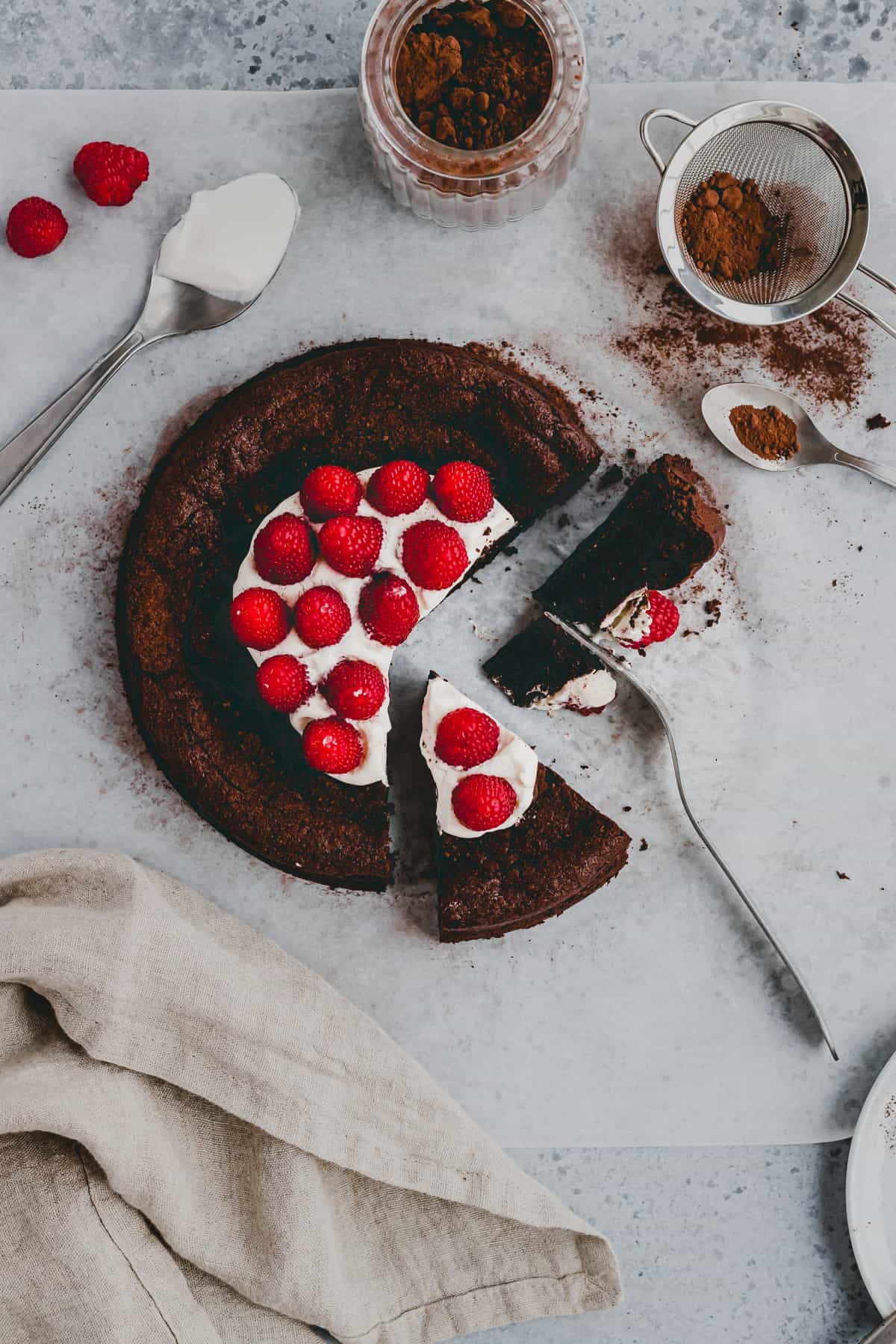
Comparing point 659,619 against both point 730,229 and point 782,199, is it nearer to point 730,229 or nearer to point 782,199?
point 730,229

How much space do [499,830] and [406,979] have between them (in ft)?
2.10

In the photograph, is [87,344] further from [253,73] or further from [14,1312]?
[14,1312]

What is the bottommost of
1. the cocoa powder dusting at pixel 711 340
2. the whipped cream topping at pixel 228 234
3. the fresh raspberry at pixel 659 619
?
the fresh raspberry at pixel 659 619

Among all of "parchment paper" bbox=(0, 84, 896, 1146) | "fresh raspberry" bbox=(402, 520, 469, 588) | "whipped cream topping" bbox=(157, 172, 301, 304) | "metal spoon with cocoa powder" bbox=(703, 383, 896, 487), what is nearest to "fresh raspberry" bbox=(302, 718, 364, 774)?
"parchment paper" bbox=(0, 84, 896, 1146)

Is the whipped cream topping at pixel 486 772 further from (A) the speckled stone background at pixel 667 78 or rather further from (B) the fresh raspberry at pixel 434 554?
(A) the speckled stone background at pixel 667 78

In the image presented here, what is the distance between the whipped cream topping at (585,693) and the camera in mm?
3098

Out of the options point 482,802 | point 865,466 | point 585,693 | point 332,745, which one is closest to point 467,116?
point 865,466

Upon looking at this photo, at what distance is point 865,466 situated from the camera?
3053mm

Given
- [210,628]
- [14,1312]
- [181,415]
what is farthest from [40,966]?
[181,415]

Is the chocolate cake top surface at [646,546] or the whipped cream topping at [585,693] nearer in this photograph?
the chocolate cake top surface at [646,546]

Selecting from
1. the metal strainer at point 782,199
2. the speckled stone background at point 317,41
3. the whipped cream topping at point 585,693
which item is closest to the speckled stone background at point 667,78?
the speckled stone background at point 317,41

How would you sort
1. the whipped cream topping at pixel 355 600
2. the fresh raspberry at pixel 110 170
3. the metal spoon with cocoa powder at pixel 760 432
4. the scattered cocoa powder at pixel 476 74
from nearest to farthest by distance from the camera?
the scattered cocoa powder at pixel 476 74 → the whipped cream topping at pixel 355 600 → the fresh raspberry at pixel 110 170 → the metal spoon with cocoa powder at pixel 760 432

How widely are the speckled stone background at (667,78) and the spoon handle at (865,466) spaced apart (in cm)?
126

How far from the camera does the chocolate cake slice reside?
9.81 feet
